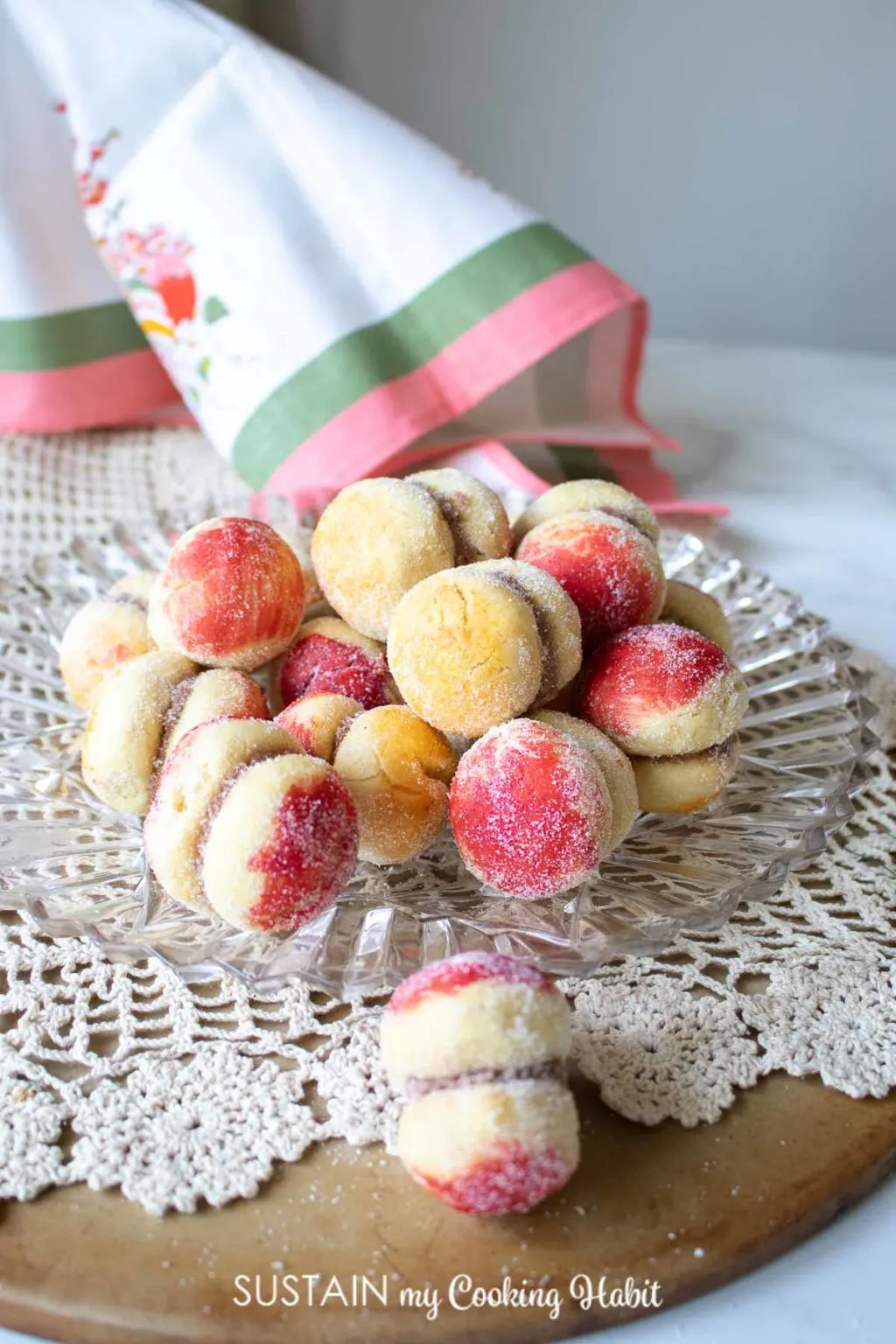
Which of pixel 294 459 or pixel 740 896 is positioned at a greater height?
pixel 740 896

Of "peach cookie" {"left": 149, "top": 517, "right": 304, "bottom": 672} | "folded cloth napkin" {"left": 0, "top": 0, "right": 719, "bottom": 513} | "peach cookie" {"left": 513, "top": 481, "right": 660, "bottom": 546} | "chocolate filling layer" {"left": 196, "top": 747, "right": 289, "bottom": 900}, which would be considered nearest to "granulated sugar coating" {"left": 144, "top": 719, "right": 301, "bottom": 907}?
"chocolate filling layer" {"left": 196, "top": 747, "right": 289, "bottom": 900}

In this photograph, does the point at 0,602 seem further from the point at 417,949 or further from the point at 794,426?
the point at 794,426

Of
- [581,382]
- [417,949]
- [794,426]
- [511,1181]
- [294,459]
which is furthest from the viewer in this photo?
[794,426]

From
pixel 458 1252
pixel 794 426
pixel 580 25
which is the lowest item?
pixel 794 426

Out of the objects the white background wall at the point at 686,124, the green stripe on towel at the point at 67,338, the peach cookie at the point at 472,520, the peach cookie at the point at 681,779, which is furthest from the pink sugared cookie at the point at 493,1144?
the white background wall at the point at 686,124

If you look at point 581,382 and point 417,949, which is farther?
point 581,382

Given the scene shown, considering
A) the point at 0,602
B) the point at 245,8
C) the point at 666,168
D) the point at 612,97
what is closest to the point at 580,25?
the point at 612,97

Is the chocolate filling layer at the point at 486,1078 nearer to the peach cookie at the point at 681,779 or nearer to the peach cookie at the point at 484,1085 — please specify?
the peach cookie at the point at 484,1085
